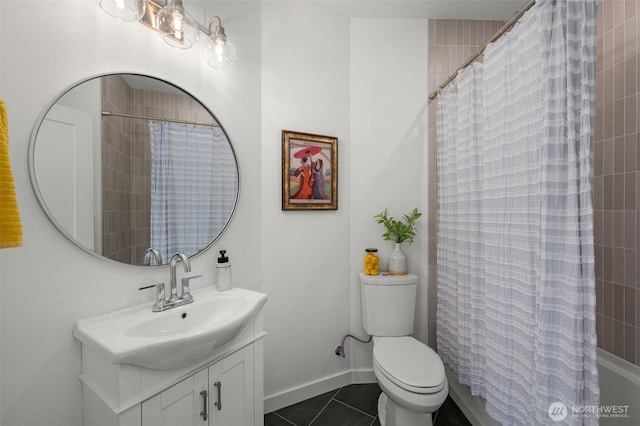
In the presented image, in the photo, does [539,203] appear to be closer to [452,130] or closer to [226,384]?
[452,130]

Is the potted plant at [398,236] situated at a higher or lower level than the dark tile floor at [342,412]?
higher

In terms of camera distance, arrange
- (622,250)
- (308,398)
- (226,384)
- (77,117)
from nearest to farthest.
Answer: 1. (77,117)
2. (226,384)
3. (622,250)
4. (308,398)

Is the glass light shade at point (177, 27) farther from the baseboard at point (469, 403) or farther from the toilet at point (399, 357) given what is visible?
the baseboard at point (469, 403)

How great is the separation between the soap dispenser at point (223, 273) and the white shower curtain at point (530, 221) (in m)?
1.28

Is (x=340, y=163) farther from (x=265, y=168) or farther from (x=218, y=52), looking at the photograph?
(x=218, y=52)

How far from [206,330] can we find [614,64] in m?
2.24

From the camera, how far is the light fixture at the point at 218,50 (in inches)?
57.7

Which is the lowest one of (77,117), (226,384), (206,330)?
(226,384)

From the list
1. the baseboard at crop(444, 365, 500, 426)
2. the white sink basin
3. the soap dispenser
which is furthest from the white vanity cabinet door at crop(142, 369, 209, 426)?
the baseboard at crop(444, 365, 500, 426)

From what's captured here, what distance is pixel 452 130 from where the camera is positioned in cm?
174

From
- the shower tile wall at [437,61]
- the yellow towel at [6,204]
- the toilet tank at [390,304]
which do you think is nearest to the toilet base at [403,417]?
the toilet tank at [390,304]

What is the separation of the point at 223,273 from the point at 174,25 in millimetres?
1192

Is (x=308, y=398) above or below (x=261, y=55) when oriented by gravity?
below

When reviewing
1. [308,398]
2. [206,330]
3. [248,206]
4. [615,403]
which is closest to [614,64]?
[615,403]
